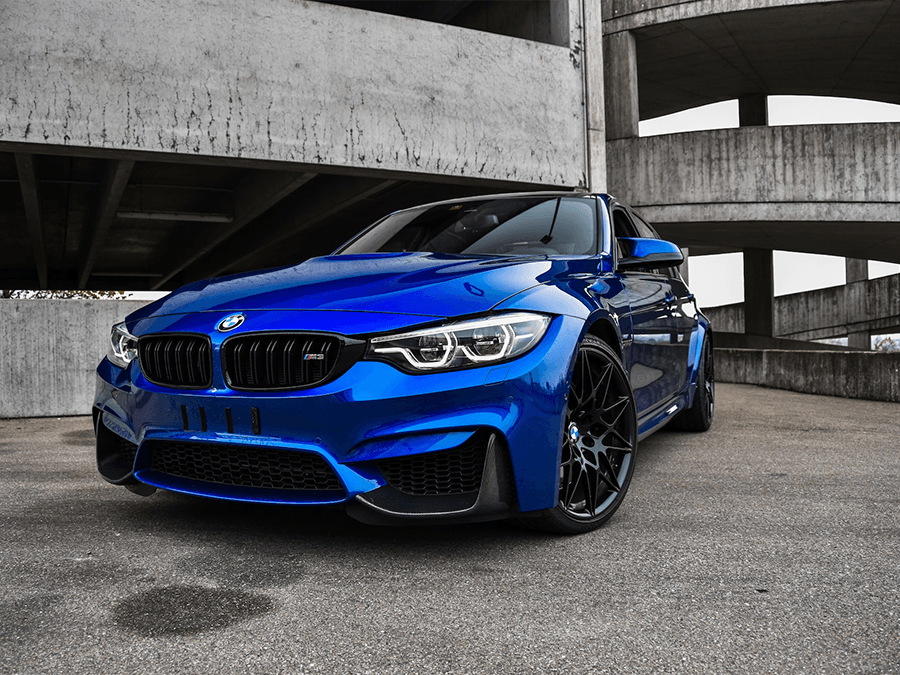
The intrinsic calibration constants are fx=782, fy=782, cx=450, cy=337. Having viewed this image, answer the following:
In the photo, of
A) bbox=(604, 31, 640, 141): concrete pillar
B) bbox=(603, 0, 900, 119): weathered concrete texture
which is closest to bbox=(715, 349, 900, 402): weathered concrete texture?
bbox=(604, 31, 640, 141): concrete pillar

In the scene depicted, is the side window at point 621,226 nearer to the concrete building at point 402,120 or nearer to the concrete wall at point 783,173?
the concrete building at point 402,120

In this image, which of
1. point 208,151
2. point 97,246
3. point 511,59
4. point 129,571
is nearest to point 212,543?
point 129,571

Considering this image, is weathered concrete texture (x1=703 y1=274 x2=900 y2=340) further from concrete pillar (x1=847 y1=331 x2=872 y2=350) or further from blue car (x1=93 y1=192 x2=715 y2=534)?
blue car (x1=93 y1=192 x2=715 y2=534)

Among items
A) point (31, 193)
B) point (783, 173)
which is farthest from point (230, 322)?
point (783, 173)

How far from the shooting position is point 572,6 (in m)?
10.5

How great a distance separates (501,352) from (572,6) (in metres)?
9.20

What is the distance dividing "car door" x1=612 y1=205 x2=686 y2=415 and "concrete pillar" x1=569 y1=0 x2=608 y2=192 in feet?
19.1

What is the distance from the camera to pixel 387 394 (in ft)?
8.17

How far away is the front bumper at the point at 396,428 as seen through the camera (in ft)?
8.20

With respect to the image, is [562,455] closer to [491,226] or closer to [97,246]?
[491,226]

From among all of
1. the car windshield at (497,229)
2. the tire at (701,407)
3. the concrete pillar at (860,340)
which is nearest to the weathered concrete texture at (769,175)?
the tire at (701,407)

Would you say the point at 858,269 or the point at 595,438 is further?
the point at 858,269

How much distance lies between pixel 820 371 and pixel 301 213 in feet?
24.9

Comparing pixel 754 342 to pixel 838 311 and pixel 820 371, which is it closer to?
pixel 838 311
